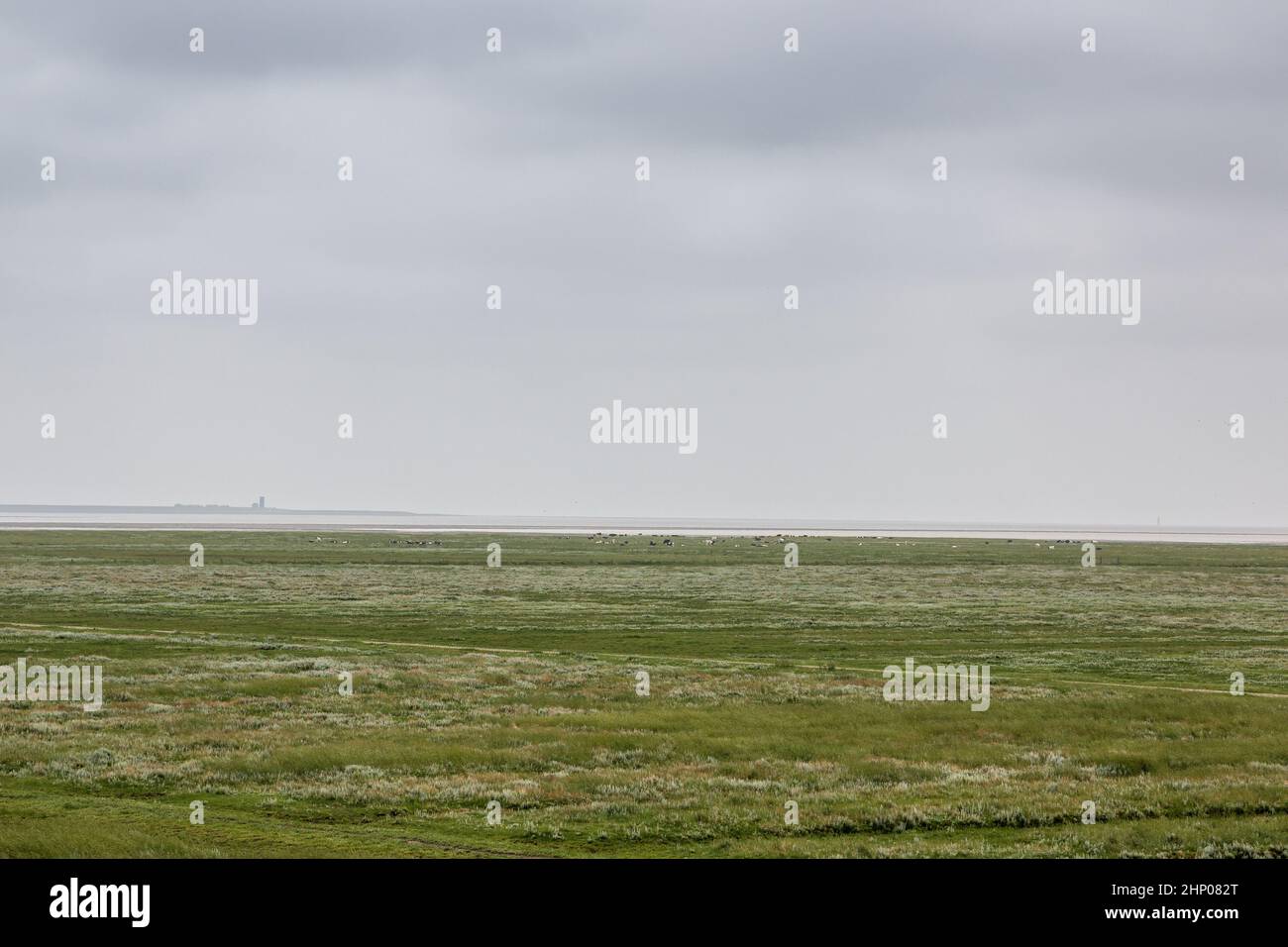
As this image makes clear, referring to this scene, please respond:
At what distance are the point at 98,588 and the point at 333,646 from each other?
37769 millimetres

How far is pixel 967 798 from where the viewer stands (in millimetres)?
24062

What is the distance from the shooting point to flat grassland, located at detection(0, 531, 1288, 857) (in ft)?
70.0

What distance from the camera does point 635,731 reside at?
31.4 m

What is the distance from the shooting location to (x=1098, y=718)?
3378cm

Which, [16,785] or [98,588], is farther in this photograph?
[98,588]

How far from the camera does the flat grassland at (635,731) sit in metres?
21.3

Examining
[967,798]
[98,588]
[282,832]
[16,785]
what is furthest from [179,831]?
[98,588]
